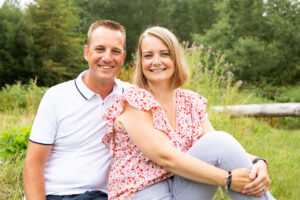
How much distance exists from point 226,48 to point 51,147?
13351 mm

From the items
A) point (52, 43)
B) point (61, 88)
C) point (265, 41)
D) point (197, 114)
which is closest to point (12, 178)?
point (61, 88)

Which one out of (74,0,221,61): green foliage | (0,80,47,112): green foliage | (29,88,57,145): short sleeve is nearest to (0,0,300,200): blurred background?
(0,80,47,112): green foliage

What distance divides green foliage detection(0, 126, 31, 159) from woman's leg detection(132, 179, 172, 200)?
1639mm

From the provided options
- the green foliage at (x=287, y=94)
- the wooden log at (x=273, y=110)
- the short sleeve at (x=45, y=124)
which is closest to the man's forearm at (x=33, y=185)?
the short sleeve at (x=45, y=124)

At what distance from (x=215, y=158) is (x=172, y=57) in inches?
26.9

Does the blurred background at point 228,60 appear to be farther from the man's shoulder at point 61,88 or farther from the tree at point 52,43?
the man's shoulder at point 61,88

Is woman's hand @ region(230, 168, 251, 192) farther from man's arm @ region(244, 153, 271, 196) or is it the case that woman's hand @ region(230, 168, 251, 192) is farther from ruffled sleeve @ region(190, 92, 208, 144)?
A: ruffled sleeve @ region(190, 92, 208, 144)

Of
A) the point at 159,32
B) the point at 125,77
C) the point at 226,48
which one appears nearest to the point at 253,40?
the point at 226,48

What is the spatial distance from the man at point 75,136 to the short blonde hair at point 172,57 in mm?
205

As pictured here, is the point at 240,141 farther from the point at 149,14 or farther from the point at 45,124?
the point at 149,14

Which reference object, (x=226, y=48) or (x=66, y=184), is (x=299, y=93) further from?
(x=66, y=184)

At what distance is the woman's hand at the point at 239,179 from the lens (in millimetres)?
1701

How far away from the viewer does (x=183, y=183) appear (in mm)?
1812

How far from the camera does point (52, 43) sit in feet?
55.4
